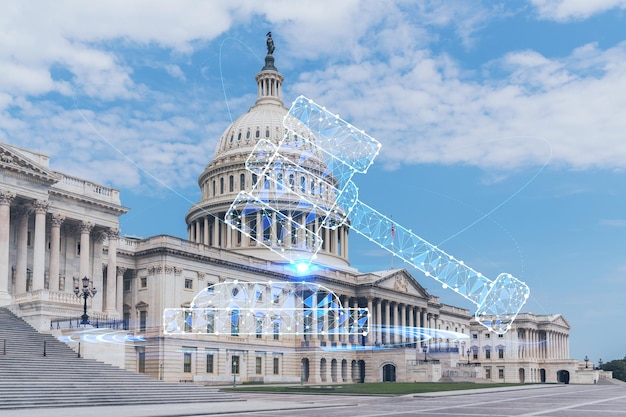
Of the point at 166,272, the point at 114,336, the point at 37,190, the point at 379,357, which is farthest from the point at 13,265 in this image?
the point at 379,357

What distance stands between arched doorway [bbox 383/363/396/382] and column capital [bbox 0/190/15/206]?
2762 inches

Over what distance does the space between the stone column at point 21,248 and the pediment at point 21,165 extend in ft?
10.9

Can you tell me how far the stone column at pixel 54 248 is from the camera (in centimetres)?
7062

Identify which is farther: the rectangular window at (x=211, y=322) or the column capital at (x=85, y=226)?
the rectangular window at (x=211, y=322)

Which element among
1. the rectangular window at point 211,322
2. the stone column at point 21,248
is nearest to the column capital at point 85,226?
the stone column at point 21,248

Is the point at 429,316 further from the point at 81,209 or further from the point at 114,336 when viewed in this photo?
the point at 114,336

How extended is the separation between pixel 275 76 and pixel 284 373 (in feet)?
229

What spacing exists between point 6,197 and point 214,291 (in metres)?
37.7

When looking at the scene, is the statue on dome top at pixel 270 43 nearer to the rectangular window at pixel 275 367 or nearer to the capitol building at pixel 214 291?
the capitol building at pixel 214 291

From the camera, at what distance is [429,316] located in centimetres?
15725

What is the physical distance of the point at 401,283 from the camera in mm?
136625

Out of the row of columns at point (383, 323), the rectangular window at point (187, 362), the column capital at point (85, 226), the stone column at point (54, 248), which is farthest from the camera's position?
the row of columns at point (383, 323)

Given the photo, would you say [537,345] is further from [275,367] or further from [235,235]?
[275,367]

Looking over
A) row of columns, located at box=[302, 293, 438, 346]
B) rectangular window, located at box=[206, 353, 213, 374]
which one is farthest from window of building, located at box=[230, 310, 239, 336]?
row of columns, located at box=[302, 293, 438, 346]
